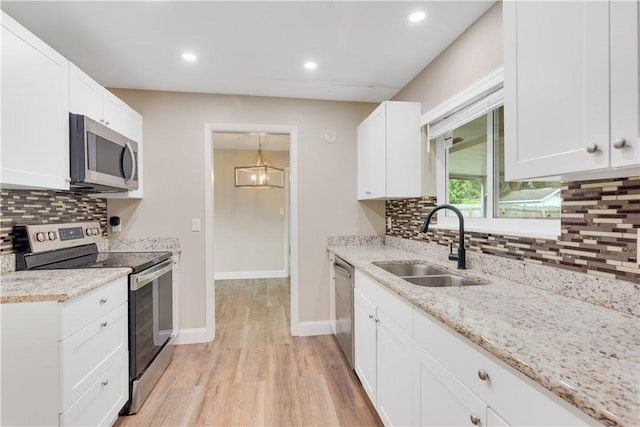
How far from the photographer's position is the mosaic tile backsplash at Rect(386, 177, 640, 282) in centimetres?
103

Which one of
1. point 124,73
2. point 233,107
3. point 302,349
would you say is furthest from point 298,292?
point 124,73

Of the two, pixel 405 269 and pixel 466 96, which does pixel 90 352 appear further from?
pixel 466 96

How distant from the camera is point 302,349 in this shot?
2680mm

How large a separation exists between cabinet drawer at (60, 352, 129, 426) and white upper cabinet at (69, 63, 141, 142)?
1544 mm

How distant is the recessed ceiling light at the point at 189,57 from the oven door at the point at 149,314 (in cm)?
154

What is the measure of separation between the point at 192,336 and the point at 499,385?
270 cm

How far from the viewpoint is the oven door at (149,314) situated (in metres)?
1.83

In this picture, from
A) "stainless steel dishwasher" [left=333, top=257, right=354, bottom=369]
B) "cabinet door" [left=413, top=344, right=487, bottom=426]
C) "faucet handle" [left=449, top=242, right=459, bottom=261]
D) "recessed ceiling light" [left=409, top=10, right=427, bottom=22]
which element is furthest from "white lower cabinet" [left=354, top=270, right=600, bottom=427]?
"recessed ceiling light" [left=409, top=10, right=427, bottom=22]

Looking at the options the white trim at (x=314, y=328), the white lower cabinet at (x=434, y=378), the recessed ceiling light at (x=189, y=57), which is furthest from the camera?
the white trim at (x=314, y=328)

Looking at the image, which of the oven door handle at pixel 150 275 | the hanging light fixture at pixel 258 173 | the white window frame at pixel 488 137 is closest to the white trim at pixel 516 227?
the white window frame at pixel 488 137

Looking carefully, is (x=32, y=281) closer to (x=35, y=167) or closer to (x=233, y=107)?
(x=35, y=167)

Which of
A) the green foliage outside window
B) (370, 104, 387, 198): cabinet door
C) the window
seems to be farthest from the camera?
(370, 104, 387, 198): cabinet door

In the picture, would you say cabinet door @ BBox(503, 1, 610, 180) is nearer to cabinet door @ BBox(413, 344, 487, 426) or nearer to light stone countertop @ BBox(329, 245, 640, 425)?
light stone countertop @ BBox(329, 245, 640, 425)

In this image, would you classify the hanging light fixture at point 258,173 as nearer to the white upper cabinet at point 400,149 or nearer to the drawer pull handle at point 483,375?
the white upper cabinet at point 400,149
